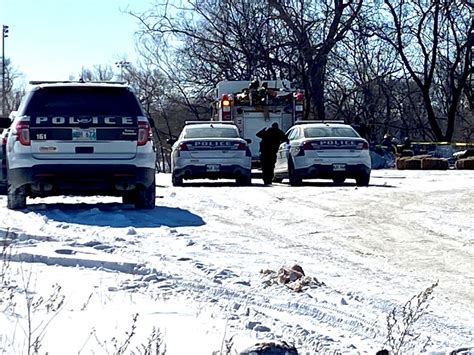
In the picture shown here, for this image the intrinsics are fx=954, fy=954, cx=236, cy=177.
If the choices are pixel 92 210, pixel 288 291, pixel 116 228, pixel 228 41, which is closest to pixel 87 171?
pixel 92 210

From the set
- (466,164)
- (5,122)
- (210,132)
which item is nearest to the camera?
(5,122)

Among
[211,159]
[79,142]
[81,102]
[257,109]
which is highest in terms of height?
[257,109]

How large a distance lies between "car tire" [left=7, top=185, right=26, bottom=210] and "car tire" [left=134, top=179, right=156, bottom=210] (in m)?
1.57

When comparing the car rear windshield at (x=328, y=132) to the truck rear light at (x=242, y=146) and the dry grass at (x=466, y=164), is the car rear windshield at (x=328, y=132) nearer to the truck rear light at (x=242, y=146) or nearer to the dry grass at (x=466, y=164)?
the truck rear light at (x=242, y=146)

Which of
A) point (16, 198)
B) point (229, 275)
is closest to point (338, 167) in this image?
point (16, 198)

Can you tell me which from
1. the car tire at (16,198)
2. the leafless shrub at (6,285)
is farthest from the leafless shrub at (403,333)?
→ the car tire at (16,198)

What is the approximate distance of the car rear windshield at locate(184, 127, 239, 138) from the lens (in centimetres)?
2248

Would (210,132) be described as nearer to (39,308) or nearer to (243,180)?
(243,180)

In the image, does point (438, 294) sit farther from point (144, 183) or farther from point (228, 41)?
point (228, 41)

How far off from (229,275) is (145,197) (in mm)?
5643

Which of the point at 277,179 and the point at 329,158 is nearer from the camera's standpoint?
the point at 329,158

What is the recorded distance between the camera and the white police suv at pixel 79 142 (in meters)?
12.7

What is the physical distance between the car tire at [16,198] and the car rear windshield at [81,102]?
113 cm

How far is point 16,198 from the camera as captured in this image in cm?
1330
